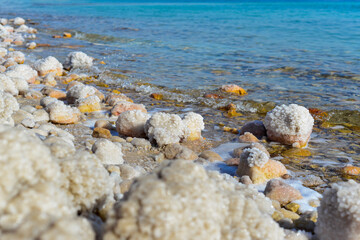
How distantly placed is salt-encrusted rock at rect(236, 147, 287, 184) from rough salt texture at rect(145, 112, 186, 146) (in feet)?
3.17

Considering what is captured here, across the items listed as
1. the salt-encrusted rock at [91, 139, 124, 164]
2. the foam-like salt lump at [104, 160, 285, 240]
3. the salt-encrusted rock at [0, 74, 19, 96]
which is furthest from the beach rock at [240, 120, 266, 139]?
the salt-encrusted rock at [0, 74, 19, 96]

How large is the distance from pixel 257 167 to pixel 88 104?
3.16 metres

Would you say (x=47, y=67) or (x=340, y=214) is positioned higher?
(x=340, y=214)

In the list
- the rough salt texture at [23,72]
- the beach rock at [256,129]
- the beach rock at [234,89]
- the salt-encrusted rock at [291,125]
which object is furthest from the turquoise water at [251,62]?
the rough salt texture at [23,72]

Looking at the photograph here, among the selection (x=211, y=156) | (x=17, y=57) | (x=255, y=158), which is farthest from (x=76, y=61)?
(x=255, y=158)

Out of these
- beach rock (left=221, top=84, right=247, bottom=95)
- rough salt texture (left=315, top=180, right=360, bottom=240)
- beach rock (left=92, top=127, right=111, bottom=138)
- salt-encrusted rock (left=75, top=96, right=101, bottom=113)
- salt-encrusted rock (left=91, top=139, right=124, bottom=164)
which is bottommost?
beach rock (left=221, top=84, right=247, bottom=95)

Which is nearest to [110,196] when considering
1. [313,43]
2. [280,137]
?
[280,137]

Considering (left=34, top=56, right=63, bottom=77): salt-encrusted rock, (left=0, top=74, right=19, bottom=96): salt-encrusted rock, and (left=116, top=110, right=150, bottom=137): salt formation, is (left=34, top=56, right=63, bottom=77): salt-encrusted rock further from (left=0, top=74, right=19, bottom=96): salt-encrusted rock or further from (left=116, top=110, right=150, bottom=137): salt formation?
(left=116, top=110, right=150, bottom=137): salt formation

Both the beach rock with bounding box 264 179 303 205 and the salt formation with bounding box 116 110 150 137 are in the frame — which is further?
the salt formation with bounding box 116 110 150 137

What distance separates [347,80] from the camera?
800cm

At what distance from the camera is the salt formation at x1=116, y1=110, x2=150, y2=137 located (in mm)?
4391

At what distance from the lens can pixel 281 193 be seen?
299 cm

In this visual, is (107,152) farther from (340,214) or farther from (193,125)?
(340,214)

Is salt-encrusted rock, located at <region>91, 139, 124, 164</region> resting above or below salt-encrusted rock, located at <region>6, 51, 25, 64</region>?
above
